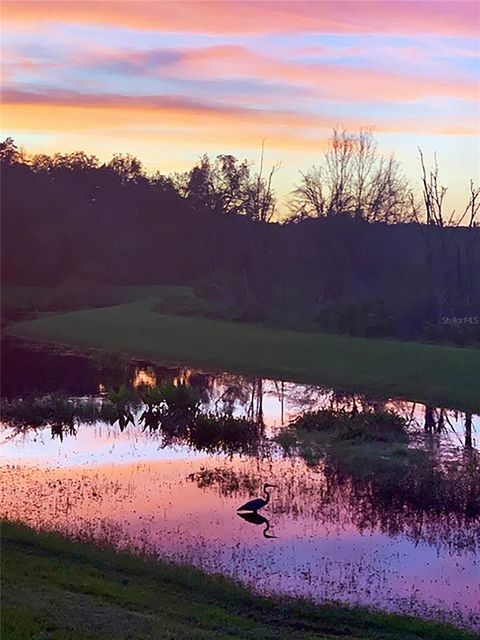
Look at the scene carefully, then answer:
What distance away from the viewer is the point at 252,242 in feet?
164

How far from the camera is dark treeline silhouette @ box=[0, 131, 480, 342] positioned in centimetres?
3450

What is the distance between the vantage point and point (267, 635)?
7621 millimetres

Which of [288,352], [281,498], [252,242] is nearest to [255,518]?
[281,498]

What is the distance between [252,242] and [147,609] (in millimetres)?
42671

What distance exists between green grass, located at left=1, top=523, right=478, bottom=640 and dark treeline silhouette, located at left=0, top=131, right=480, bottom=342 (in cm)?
1890

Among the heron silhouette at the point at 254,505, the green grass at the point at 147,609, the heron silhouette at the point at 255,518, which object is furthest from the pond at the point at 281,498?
the green grass at the point at 147,609

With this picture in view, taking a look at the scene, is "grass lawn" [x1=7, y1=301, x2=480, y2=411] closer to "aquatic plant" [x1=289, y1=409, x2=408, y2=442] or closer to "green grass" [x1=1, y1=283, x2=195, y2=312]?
"aquatic plant" [x1=289, y1=409, x2=408, y2=442]

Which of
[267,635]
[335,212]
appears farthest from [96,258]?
[267,635]

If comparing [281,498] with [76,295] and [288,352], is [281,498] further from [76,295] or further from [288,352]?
[76,295]

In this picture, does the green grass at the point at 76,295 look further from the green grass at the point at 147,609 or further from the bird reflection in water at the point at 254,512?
the green grass at the point at 147,609

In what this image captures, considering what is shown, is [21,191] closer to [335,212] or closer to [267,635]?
[335,212]

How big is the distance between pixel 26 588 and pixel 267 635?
2.31 meters

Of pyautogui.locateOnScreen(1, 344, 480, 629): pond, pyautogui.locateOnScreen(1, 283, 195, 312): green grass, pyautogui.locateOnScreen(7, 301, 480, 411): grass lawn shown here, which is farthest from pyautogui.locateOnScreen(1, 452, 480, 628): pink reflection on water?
pyautogui.locateOnScreen(1, 283, 195, 312): green grass

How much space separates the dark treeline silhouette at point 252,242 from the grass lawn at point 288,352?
2450 mm
